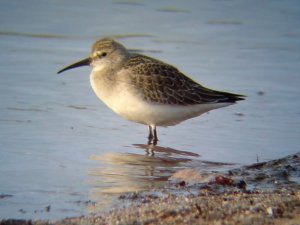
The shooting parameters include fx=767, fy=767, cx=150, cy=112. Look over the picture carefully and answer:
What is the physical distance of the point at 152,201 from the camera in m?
5.80

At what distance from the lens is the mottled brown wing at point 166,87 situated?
344 inches

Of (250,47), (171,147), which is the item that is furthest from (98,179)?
(250,47)

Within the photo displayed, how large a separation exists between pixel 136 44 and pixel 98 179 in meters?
5.70

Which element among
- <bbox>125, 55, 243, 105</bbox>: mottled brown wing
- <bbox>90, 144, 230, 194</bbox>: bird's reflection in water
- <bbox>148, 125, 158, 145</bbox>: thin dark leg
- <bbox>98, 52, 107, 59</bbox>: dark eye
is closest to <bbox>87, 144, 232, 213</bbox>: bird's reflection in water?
<bbox>90, 144, 230, 194</bbox>: bird's reflection in water

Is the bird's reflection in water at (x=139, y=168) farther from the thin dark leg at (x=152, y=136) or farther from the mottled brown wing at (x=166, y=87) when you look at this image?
the mottled brown wing at (x=166, y=87)

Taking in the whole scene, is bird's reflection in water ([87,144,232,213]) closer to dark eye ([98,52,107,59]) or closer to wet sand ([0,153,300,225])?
wet sand ([0,153,300,225])

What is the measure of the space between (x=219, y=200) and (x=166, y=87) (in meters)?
3.39

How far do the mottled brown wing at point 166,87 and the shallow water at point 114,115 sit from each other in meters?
0.38

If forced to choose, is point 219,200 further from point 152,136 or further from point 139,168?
point 152,136

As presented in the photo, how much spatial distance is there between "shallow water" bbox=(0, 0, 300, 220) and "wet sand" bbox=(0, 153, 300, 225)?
30 cm

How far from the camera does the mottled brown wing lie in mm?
8742

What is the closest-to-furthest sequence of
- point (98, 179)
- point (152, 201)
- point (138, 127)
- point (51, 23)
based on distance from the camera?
point (152, 201) < point (98, 179) < point (138, 127) < point (51, 23)

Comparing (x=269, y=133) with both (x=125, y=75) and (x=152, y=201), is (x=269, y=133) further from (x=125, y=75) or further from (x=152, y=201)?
(x=152, y=201)

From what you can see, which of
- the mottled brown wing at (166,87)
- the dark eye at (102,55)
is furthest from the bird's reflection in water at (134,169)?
the dark eye at (102,55)
